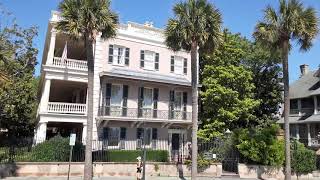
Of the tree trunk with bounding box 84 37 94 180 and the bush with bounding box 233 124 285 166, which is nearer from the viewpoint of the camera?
the tree trunk with bounding box 84 37 94 180

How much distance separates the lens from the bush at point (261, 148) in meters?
27.9

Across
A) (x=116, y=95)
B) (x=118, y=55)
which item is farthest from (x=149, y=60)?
(x=116, y=95)

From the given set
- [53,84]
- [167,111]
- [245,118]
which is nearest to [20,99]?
[53,84]

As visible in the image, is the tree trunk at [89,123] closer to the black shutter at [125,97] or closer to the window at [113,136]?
the window at [113,136]

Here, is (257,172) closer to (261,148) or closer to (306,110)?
(261,148)

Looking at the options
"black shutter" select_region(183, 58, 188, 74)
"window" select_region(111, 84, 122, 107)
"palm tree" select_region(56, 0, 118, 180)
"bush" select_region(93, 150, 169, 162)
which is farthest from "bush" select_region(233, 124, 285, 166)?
"palm tree" select_region(56, 0, 118, 180)

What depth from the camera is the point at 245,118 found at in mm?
39438

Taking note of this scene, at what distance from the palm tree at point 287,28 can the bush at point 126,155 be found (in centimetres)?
1020

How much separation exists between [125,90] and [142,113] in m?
2.52

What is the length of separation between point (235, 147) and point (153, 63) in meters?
12.0

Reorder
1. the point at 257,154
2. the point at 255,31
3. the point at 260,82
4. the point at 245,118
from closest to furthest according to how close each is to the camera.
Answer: the point at 255,31 < the point at 257,154 < the point at 245,118 < the point at 260,82

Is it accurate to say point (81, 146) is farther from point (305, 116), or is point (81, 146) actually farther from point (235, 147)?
point (305, 116)

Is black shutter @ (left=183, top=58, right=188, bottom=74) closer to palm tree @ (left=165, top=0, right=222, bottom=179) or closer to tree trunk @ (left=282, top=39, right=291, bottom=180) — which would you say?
palm tree @ (left=165, top=0, right=222, bottom=179)

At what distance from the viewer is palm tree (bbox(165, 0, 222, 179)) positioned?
22.9 metres
